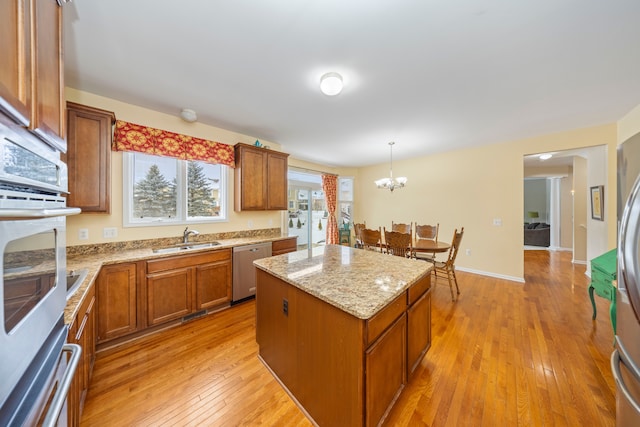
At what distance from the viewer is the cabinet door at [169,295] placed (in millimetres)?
2150

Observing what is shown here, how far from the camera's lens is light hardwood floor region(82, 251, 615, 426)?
136cm

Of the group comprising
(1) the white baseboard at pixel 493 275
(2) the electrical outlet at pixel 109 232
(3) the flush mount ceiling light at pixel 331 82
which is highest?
(3) the flush mount ceiling light at pixel 331 82

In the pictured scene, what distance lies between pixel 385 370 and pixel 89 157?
301 cm

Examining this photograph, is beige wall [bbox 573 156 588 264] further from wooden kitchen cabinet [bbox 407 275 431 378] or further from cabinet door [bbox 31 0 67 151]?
cabinet door [bbox 31 0 67 151]

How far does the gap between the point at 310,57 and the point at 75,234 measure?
278 cm

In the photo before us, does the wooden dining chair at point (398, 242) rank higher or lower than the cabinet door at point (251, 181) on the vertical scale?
lower

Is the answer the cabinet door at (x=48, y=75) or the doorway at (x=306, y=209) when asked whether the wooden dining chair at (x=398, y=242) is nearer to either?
the doorway at (x=306, y=209)

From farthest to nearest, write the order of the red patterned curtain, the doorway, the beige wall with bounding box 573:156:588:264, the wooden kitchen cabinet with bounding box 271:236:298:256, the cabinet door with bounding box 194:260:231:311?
1. the red patterned curtain
2. the beige wall with bounding box 573:156:588:264
3. the doorway
4. the wooden kitchen cabinet with bounding box 271:236:298:256
5. the cabinet door with bounding box 194:260:231:311

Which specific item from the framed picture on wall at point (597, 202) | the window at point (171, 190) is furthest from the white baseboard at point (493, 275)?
the window at point (171, 190)

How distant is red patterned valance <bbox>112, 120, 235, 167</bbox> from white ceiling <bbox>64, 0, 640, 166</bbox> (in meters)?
0.30

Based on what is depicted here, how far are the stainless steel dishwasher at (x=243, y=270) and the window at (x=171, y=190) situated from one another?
71 centimetres

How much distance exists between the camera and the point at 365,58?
1.72 metres

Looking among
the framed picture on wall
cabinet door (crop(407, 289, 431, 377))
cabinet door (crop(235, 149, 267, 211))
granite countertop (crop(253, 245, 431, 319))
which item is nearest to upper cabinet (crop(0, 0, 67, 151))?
granite countertop (crop(253, 245, 431, 319))

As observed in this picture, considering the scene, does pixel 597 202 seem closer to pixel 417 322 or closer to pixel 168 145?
pixel 417 322
